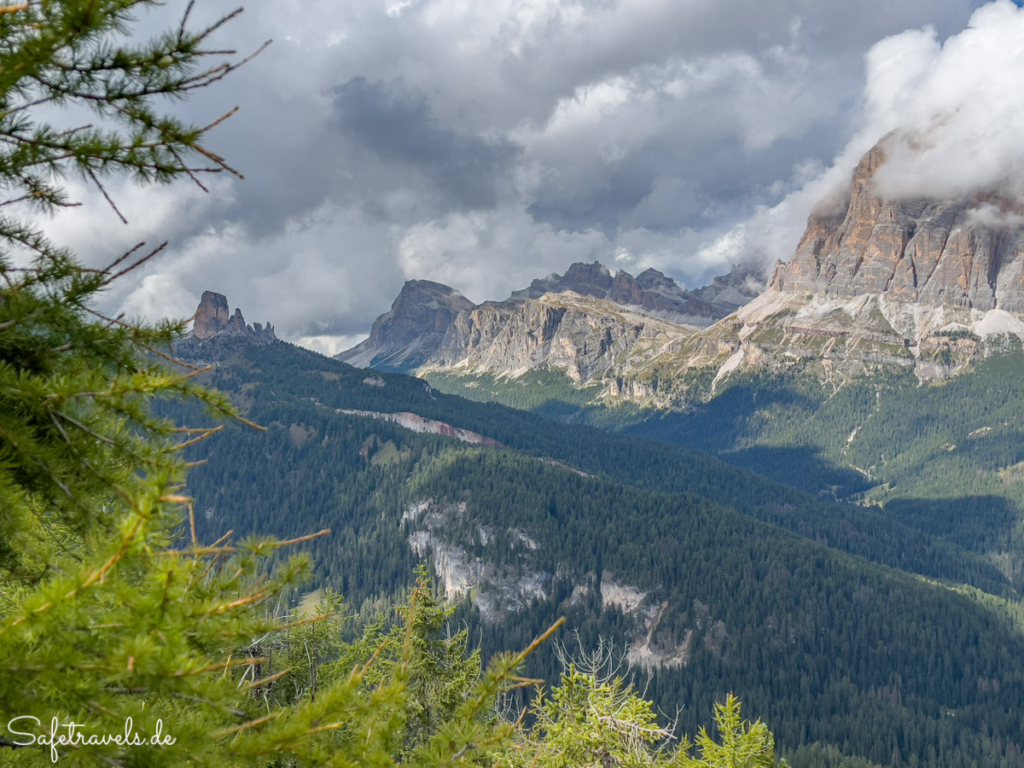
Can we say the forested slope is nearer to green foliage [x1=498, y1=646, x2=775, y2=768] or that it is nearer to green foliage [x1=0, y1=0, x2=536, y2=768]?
green foliage [x1=498, y1=646, x2=775, y2=768]

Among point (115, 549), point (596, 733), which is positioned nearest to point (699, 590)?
point (596, 733)

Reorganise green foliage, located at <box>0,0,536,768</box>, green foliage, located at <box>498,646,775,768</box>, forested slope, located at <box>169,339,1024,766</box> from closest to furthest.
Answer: green foliage, located at <box>0,0,536,768</box> < green foliage, located at <box>498,646,775,768</box> < forested slope, located at <box>169,339,1024,766</box>

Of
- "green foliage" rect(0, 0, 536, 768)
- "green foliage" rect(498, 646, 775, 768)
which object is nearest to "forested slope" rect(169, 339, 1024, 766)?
"green foliage" rect(498, 646, 775, 768)

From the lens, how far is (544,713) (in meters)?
14.5

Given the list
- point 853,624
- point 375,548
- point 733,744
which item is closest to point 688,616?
point 853,624

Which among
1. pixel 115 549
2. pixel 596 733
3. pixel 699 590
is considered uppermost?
pixel 115 549

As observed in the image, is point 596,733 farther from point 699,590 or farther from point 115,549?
point 699,590

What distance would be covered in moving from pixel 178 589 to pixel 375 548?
161 m

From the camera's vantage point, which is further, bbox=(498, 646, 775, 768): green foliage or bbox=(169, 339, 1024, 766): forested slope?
bbox=(169, 339, 1024, 766): forested slope

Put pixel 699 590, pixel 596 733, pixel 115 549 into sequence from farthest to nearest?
pixel 699 590 → pixel 596 733 → pixel 115 549

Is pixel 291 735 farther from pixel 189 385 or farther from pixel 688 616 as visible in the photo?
pixel 688 616

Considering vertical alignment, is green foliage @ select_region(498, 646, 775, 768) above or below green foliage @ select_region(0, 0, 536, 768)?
below

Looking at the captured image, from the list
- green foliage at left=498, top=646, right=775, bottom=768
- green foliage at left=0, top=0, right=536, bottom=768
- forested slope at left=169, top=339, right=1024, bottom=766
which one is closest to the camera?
green foliage at left=0, top=0, right=536, bottom=768

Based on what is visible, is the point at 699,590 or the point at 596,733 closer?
the point at 596,733
